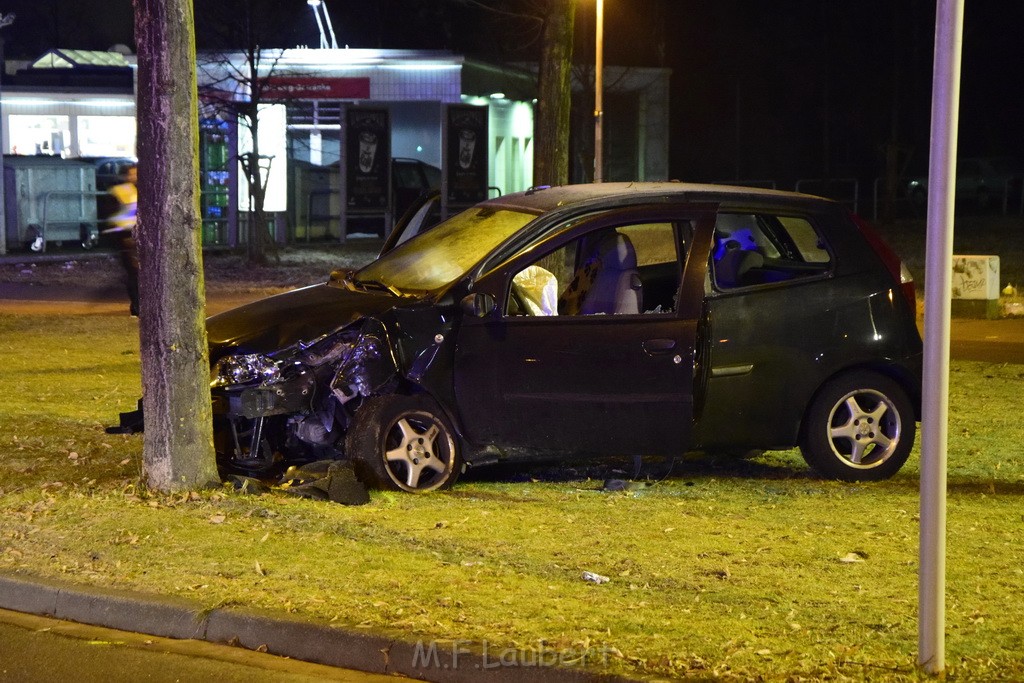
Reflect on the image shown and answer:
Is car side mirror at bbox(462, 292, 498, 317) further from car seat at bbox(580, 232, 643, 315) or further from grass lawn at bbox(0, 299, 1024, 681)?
grass lawn at bbox(0, 299, 1024, 681)

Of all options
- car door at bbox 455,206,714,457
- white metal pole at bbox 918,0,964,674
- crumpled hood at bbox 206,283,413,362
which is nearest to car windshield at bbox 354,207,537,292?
crumpled hood at bbox 206,283,413,362

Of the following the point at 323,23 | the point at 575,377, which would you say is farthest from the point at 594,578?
the point at 323,23

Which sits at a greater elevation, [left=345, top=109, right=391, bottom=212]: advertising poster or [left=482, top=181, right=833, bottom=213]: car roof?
[left=345, top=109, right=391, bottom=212]: advertising poster

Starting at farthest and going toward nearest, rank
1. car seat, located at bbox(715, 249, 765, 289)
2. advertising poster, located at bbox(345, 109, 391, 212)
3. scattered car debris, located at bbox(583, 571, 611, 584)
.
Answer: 1. advertising poster, located at bbox(345, 109, 391, 212)
2. car seat, located at bbox(715, 249, 765, 289)
3. scattered car debris, located at bbox(583, 571, 611, 584)

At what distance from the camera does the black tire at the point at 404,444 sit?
25.1ft

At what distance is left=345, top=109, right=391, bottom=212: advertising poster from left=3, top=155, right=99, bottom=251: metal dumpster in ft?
17.7

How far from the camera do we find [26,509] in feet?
23.6

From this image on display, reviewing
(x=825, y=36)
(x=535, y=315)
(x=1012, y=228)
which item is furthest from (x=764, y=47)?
(x=535, y=315)

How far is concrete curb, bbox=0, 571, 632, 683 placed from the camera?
5.05m

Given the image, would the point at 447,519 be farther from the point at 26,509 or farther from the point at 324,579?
the point at 26,509

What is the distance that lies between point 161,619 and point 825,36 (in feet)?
180

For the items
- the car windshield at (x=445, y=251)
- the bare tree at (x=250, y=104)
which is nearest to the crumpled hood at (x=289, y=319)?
the car windshield at (x=445, y=251)

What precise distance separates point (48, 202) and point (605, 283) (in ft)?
75.4

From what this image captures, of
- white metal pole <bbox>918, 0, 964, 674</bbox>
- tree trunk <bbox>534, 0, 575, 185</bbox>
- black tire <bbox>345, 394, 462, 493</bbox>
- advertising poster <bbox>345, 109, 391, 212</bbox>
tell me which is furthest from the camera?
advertising poster <bbox>345, 109, 391, 212</bbox>
